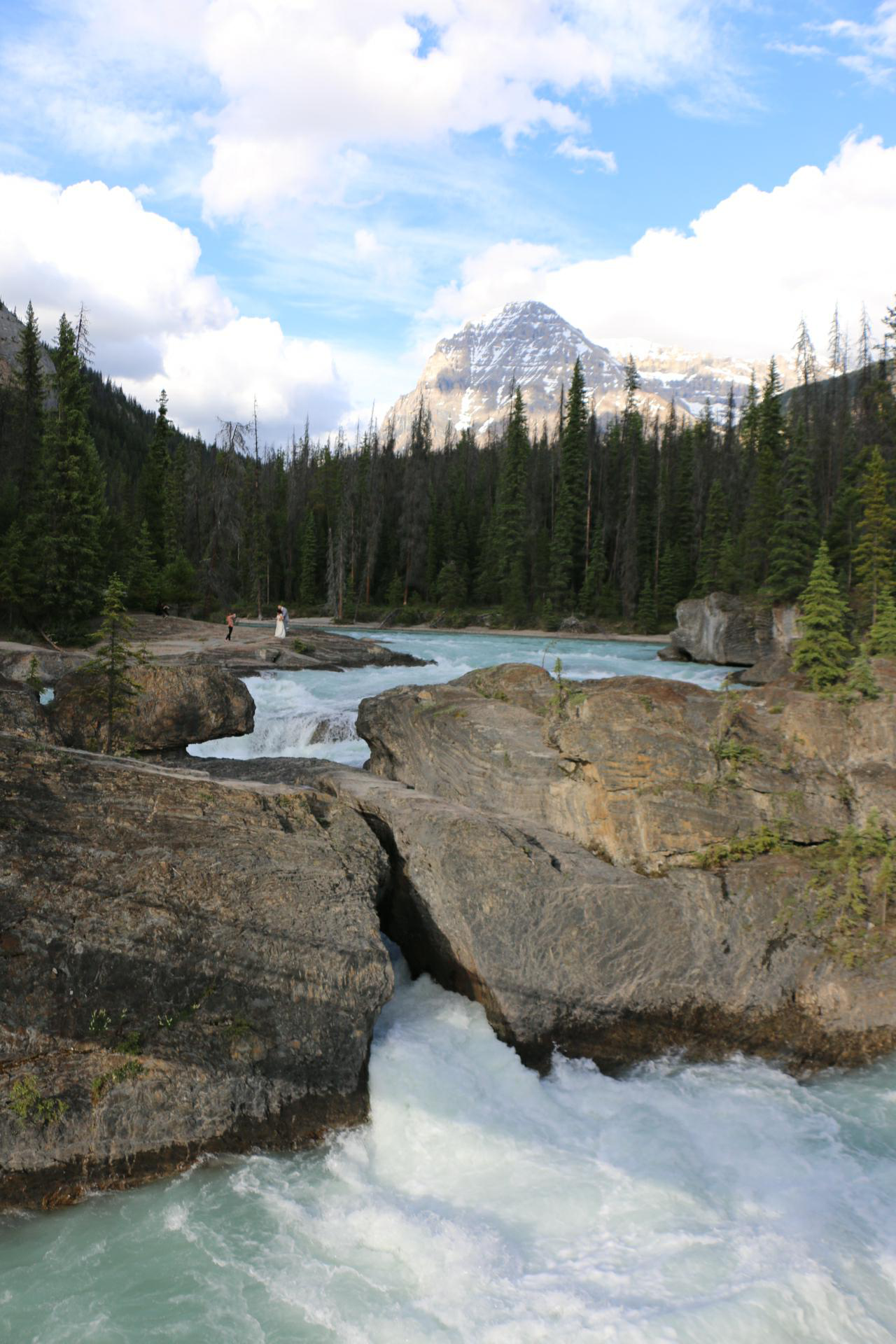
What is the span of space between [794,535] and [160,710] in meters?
39.0

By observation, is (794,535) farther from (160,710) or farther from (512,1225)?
(512,1225)

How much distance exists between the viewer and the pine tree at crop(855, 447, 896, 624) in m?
35.2

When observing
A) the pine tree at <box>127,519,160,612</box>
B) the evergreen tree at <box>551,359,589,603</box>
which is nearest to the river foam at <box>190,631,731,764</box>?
the pine tree at <box>127,519,160,612</box>

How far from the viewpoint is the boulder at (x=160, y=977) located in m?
5.61

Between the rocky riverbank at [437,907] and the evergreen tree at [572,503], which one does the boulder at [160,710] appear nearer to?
the rocky riverbank at [437,907]

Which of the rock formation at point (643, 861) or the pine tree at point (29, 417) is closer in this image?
the rock formation at point (643, 861)

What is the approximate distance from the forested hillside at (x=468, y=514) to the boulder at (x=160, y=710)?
22035 mm

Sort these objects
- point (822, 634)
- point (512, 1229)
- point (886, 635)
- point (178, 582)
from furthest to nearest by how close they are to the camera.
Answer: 1. point (178, 582)
2. point (886, 635)
3. point (822, 634)
4. point (512, 1229)

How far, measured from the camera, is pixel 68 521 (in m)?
32.5

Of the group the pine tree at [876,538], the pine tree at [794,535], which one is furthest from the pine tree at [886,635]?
the pine tree at [794,535]

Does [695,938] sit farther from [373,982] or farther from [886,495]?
[886,495]

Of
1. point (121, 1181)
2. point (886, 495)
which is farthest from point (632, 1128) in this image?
point (886, 495)

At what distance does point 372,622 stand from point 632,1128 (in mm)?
56020

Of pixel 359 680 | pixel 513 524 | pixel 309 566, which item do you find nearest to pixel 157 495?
pixel 309 566
